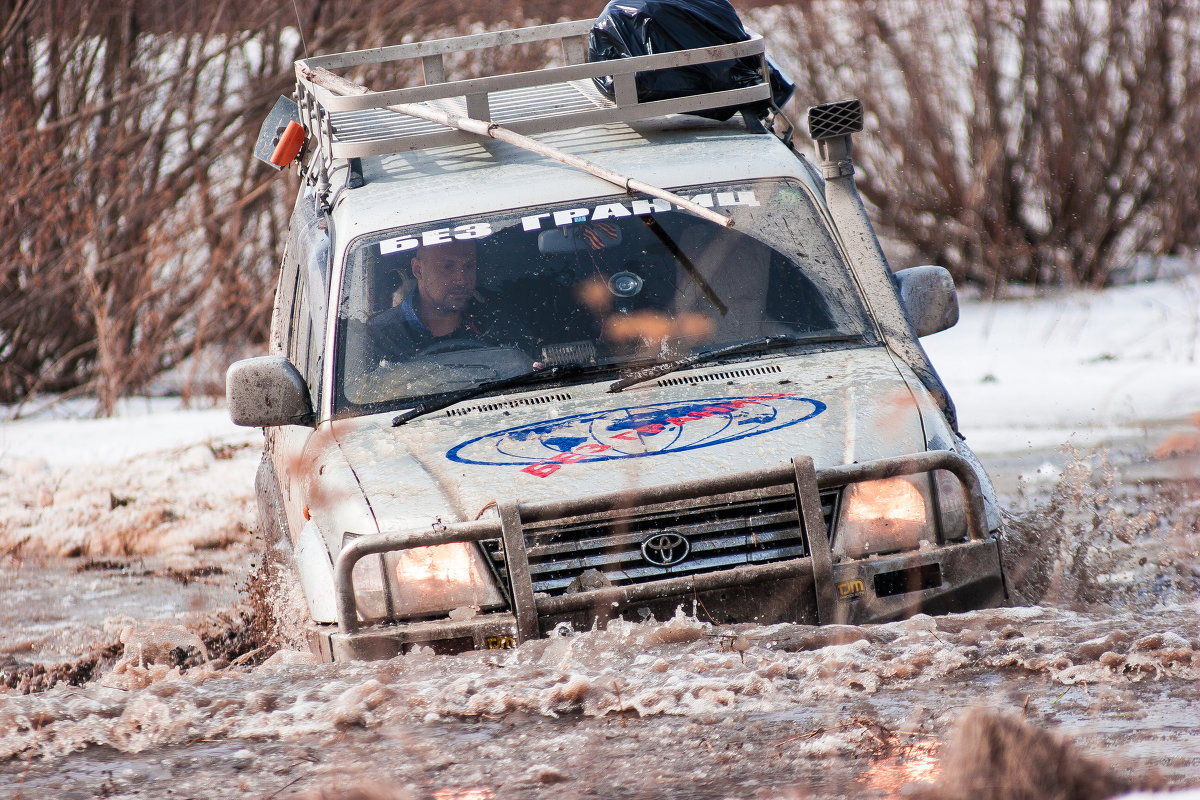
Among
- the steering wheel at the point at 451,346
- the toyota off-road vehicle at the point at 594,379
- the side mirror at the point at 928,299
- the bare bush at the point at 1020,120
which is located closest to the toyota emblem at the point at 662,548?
the toyota off-road vehicle at the point at 594,379

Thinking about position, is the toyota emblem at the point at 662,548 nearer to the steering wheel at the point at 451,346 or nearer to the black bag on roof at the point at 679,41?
the steering wheel at the point at 451,346

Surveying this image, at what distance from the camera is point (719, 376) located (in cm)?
448

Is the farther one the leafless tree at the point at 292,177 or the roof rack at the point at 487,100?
the leafless tree at the point at 292,177

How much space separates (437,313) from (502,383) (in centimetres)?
39

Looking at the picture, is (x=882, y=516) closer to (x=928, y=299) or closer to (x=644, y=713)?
(x=644, y=713)

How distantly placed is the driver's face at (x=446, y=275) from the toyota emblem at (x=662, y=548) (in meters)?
1.29

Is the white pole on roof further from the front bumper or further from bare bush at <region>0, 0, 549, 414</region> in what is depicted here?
bare bush at <region>0, 0, 549, 414</region>

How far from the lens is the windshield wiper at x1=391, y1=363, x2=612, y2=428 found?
444 cm

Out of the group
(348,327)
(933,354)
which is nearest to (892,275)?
(348,327)

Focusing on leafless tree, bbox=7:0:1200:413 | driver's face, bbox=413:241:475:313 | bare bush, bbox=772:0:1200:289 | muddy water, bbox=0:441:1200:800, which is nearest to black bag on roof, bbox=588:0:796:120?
driver's face, bbox=413:241:475:313

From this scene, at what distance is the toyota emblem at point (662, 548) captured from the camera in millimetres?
3779

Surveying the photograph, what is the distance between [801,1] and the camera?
14.8 meters

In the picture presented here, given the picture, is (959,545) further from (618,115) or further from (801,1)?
(801,1)

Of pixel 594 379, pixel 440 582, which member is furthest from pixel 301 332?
pixel 440 582
